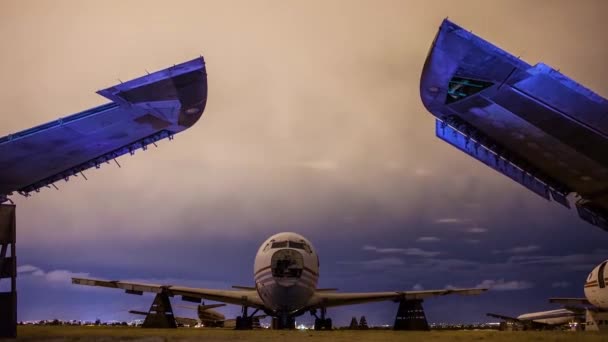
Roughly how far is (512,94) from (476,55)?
2.50m

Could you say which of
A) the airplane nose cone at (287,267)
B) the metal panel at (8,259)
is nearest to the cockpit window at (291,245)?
the airplane nose cone at (287,267)

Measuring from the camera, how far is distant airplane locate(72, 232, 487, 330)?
27.5m

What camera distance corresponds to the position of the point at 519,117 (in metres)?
21.0

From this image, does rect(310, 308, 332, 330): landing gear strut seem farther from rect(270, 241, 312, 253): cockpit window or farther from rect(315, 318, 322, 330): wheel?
rect(270, 241, 312, 253): cockpit window

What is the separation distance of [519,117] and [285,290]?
14.1 meters

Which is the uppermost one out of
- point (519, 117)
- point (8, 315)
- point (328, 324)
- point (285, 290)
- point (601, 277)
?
point (519, 117)

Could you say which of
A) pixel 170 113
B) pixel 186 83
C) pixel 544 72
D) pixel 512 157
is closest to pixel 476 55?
pixel 544 72

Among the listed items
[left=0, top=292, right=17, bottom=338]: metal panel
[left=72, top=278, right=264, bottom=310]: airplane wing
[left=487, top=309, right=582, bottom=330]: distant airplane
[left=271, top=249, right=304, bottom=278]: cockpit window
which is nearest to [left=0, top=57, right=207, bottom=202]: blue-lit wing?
[left=0, top=292, right=17, bottom=338]: metal panel

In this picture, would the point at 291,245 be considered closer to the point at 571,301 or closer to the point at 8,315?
the point at 8,315

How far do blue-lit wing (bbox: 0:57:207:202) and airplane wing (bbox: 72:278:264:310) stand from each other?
11.4 meters

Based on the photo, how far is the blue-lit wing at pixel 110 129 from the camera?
59.5 ft

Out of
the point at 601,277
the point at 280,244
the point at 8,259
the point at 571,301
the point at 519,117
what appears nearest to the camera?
the point at 8,259

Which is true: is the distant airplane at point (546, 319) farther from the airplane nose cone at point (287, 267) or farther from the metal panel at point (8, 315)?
the metal panel at point (8, 315)

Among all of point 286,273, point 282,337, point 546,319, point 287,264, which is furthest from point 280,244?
point 546,319
